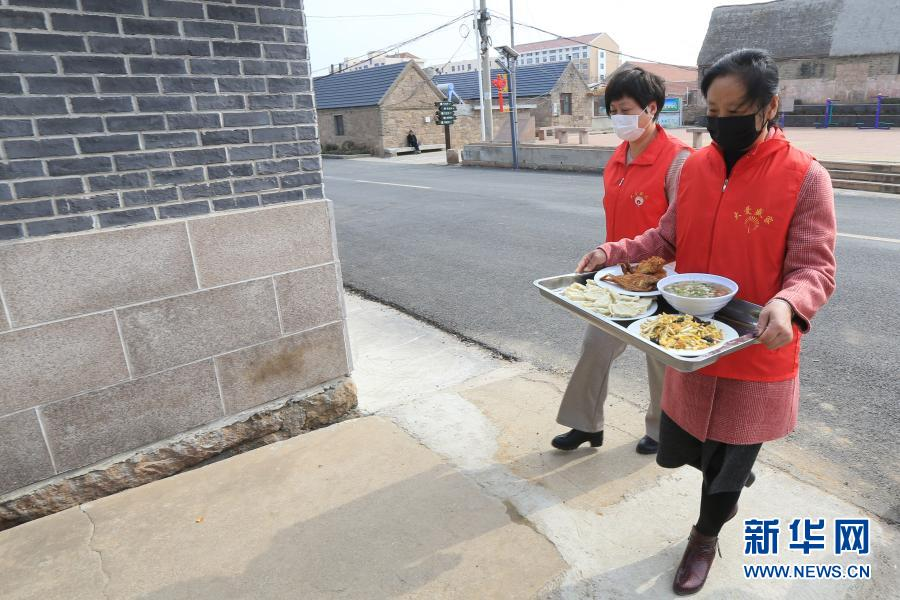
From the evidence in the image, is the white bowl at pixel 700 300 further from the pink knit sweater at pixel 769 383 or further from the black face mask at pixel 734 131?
the black face mask at pixel 734 131

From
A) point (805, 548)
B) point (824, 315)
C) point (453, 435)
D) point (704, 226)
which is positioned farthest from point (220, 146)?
point (824, 315)

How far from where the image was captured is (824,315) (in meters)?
5.29

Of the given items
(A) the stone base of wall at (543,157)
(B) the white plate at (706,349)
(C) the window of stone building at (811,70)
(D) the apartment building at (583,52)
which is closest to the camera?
(B) the white plate at (706,349)

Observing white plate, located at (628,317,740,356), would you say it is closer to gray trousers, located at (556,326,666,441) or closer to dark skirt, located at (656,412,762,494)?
dark skirt, located at (656,412,762,494)

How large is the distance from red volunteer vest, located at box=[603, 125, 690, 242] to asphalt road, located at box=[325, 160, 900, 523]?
132cm

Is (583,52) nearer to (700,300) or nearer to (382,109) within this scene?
(382,109)

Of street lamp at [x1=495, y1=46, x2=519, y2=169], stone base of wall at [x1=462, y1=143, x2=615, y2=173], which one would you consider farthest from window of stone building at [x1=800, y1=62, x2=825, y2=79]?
stone base of wall at [x1=462, y1=143, x2=615, y2=173]

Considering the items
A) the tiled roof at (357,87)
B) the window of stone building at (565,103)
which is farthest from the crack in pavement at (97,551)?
the window of stone building at (565,103)

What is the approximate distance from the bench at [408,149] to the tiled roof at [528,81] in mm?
5152

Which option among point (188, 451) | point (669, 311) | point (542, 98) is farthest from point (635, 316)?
point (542, 98)

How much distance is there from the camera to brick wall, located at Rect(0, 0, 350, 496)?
2680 mm

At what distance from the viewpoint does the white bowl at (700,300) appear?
2090mm

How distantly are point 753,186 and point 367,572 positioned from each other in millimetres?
2092

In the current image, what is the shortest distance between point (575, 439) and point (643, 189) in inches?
54.1
